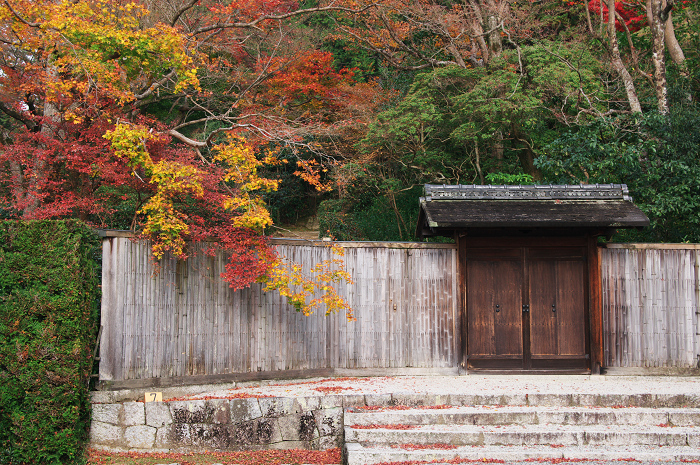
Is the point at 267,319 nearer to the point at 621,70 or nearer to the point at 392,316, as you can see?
the point at 392,316

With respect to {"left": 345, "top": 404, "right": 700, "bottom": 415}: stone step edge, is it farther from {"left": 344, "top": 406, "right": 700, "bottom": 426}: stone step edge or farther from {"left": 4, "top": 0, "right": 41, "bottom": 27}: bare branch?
{"left": 4, "top": 0, "right": 41, "bottom": 27}: bare branch

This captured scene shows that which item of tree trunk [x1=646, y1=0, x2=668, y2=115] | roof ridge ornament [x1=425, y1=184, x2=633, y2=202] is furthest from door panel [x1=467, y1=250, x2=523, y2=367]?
tree trunk [x1=646, y1=0, x2=668, y2=115]

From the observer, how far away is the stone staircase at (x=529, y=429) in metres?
6.09

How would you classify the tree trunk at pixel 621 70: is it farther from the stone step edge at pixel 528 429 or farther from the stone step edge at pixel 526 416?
the stone step edge at pixel 528 429

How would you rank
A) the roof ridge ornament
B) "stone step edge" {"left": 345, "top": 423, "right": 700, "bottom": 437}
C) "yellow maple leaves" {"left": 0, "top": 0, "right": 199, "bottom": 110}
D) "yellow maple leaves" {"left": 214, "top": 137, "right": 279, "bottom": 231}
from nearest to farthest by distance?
1. "stone step edge" {"left": 345, "top": 423, "right": 700, "bottom": 437}
2. "yellow maple leaves" {"left": 214, "top": 137, "right": 279, "bottom": 231}
3. "yellow maple leaves" {"left": 0, "top": 0, "right": 199, "bottom": 110}
4. the roof ridge ornament

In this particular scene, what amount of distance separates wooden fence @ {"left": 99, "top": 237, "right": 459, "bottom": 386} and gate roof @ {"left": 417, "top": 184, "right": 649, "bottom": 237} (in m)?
0.75

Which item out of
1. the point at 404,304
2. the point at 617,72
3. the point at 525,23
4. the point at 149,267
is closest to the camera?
the point at 149,267

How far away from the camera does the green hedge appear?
6.29m

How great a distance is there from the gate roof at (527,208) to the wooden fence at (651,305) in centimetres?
83

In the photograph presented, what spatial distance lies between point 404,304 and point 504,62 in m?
8.08

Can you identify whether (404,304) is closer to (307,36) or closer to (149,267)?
(149,267)

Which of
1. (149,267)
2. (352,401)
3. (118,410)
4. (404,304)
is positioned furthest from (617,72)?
(118,410)

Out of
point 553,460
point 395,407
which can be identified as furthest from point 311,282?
point 553,460

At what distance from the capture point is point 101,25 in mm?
9227
